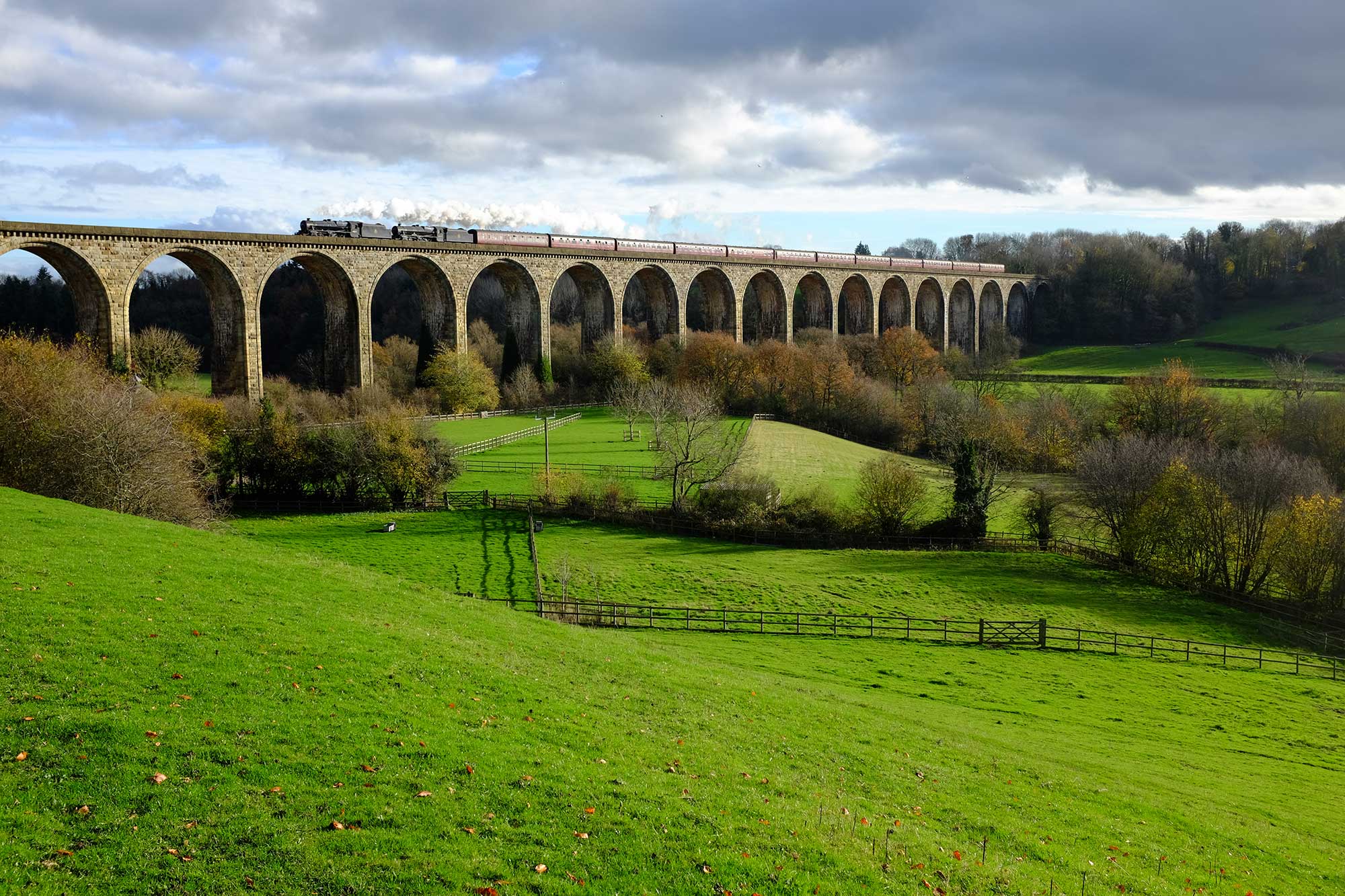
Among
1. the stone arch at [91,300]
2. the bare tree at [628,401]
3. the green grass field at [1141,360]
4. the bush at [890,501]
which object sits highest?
the stone arch at [91,300]

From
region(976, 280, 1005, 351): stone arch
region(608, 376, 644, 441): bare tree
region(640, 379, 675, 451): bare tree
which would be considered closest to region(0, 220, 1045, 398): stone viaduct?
region(608, 376, 644, 441): bare tree

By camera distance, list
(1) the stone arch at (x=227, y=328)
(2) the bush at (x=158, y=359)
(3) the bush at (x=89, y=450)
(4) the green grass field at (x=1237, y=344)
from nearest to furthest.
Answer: (3) the bush at (x=89, y=450)
(2) the bush at (x=158, y=359)
(1) the stone arch at (x=227, y=328)
(4) the green grass field at (x=1237, y=344)

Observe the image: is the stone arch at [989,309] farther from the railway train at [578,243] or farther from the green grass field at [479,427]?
the green grass field at [479,427]

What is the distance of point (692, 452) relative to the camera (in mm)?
36031

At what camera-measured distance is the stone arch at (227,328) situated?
4119cm

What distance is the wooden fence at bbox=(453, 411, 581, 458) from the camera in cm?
4100

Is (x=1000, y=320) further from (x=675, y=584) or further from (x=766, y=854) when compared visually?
(x=766, y=854)

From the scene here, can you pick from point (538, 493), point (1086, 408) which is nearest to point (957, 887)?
point (538, 493)

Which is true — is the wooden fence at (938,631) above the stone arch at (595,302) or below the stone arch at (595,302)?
below

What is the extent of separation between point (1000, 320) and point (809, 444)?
51.5 m

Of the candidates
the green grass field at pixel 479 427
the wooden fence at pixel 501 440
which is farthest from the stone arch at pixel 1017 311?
the green grass field at pixel 479 427

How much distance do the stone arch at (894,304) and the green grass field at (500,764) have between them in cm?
6703

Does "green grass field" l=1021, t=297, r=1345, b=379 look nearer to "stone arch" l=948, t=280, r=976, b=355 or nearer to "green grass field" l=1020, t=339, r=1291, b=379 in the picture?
"green grass field" l=1020, t=339, r=1291, b=379

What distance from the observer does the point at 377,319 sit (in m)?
85.2
